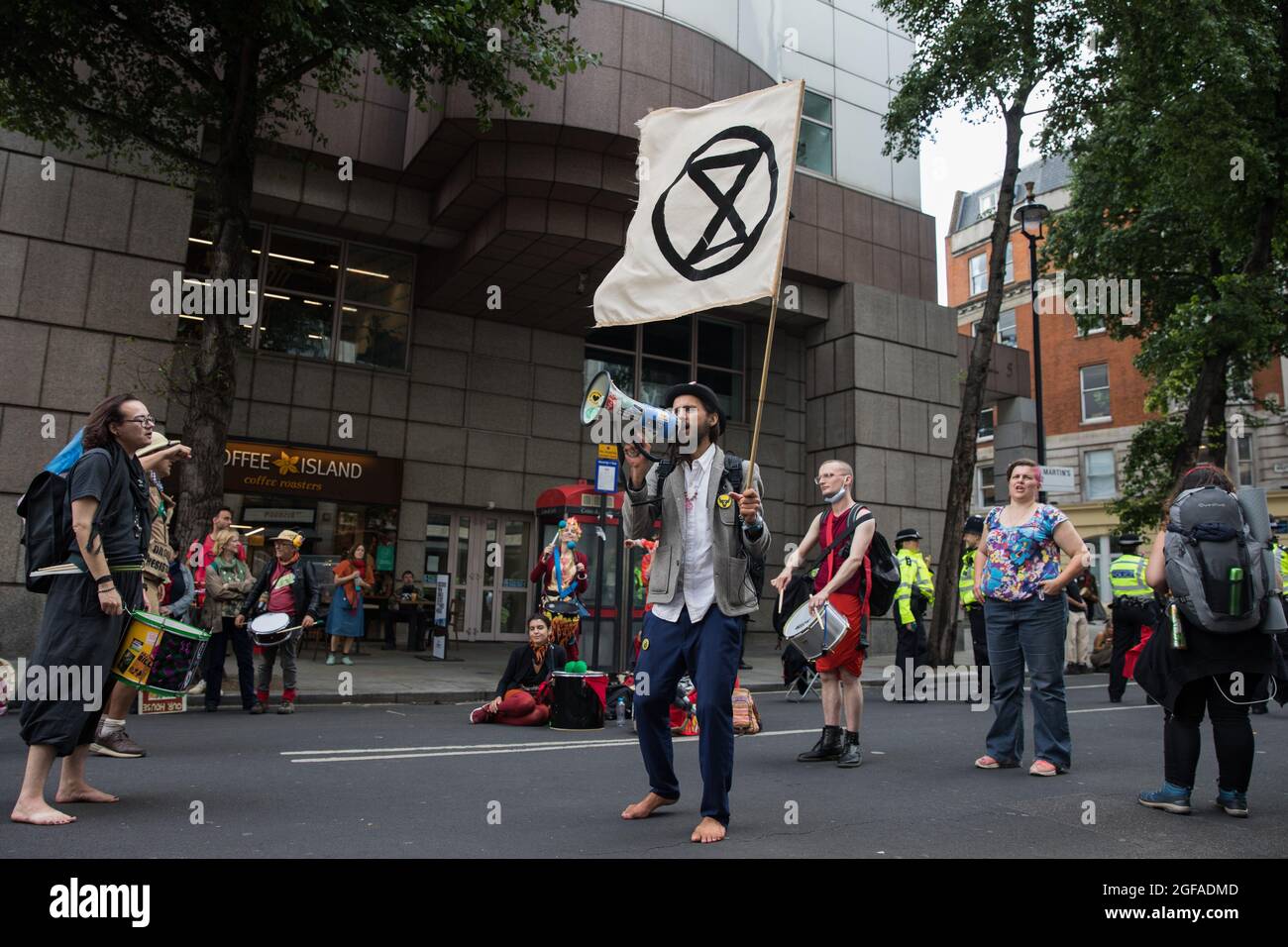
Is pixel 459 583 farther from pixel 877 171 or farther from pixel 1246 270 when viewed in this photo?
pixel 1246 270

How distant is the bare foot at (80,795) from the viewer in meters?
5.07

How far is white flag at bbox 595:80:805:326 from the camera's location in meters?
5.33

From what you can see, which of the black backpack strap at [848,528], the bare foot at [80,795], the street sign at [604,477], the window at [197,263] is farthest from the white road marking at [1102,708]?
the window at [197,263]

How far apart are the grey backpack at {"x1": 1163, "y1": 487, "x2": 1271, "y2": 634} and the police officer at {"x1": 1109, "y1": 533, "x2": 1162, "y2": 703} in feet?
20.8

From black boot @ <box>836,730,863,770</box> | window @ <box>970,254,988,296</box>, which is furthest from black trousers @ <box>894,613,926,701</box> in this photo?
window @ <box>970,254,988,296</box>

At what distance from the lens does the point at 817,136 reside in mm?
23000

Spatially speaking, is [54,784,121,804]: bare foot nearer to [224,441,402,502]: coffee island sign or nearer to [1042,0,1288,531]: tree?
[224,441,402,502]: coffee island sign

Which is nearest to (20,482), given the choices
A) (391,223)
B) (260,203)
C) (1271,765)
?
(260,203)

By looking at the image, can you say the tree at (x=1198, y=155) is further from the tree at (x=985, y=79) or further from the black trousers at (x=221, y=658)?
the black trousers at (x=221, y=658)

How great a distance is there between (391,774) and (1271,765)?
6021 millimetres

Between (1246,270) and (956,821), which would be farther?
(1246,270)

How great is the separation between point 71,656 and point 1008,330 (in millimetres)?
45488

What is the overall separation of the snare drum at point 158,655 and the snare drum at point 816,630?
138 inches
